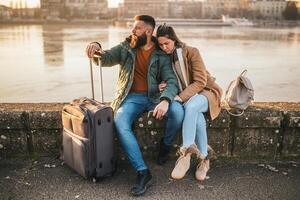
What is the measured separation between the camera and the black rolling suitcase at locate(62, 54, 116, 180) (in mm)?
2783

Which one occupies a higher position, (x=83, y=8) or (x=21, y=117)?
(x=83, y=8)

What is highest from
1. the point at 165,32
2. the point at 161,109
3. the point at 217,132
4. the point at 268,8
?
the point at 268,8

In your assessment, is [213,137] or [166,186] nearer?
[166,186]

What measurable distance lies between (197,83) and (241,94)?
41 cm

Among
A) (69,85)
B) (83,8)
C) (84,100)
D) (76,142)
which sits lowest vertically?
(69,85)

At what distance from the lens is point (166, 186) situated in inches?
112

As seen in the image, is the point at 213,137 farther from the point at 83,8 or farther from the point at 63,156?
the point at 83,8

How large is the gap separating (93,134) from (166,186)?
0.66 metres

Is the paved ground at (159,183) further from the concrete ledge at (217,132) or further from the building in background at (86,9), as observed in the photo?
the building in background at (86,9)

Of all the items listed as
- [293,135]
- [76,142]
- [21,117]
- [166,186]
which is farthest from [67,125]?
[293,135]

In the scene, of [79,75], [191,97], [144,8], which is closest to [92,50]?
[191,97]

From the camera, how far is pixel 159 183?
2.89m

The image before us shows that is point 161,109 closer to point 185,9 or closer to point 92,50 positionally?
point 92,50

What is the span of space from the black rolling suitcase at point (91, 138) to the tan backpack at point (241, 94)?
1.05 metres
